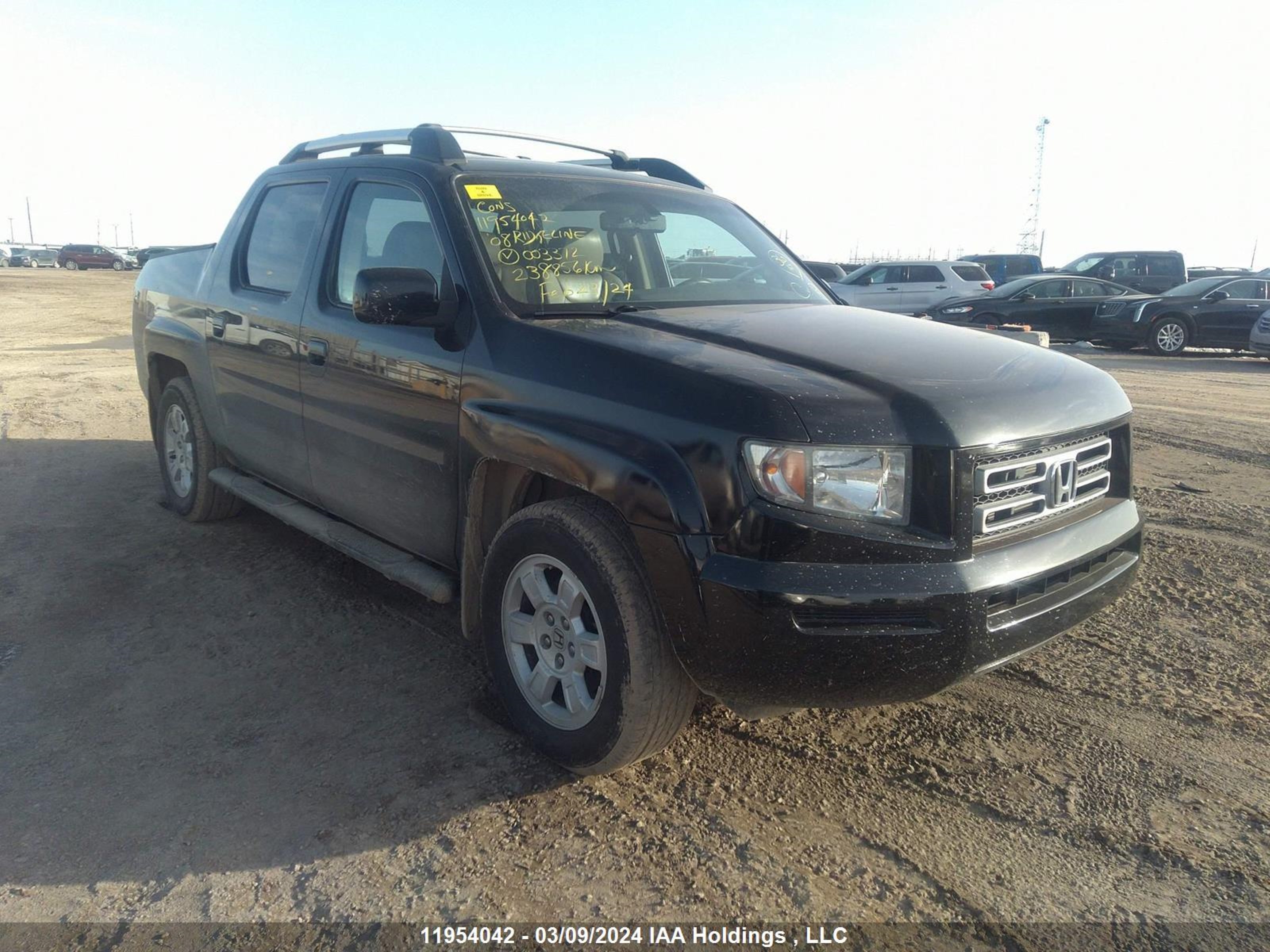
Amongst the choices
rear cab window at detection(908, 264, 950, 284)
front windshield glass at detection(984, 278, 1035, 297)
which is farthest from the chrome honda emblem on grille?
rear cab window at detection(908, 264, 950, 284)

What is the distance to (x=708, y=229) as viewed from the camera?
13.7ft

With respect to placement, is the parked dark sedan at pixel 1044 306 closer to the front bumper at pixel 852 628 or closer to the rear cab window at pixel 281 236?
the rear cab window at pixel 281 236

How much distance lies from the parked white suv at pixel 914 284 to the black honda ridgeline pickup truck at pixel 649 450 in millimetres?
15544

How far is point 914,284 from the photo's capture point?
63.0 ft

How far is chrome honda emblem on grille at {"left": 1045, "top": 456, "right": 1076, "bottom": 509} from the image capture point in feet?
9.07

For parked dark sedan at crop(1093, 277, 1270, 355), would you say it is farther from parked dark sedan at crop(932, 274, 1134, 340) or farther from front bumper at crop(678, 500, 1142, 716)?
front bumper at crop(678, 500, 1142, 716)

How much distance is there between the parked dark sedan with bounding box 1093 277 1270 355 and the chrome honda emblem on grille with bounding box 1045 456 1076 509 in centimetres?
1550

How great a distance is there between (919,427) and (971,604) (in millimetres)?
472

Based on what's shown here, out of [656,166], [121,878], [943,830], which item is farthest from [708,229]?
[121,878]

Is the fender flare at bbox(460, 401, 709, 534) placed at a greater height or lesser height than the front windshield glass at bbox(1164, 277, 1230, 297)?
lesser

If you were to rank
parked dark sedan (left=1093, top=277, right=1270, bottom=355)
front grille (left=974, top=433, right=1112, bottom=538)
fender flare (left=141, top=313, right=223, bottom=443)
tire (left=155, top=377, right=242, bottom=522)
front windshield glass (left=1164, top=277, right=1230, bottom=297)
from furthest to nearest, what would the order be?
front windshield glass (left=1164, top=277, right=1230, bottom=297) → parked dark sedan (left=1093, top=277, right=1270, bottom=355) → tire (left=155, top=377, right=242, bottom=522) → fender flare (left=141, top=313, right=223, bottom=443) → front grille (left=974, top=433, right=1112, bottom=538)

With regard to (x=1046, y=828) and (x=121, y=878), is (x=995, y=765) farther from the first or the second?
(x=121, y=878)

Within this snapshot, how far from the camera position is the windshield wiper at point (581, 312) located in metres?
3.21

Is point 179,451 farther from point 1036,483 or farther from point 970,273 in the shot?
point 970,273
